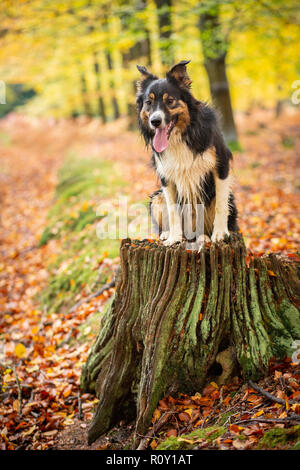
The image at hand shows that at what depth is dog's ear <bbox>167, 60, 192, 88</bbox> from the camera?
3854 millimetres

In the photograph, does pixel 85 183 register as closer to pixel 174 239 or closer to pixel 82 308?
pixel 82 308

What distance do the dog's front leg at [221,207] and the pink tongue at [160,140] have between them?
2.50 ft

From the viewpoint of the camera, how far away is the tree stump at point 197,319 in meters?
3.37

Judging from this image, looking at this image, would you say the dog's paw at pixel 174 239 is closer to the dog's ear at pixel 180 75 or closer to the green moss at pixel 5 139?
the dog's ear at pixel 180 75

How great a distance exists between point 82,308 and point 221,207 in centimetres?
267

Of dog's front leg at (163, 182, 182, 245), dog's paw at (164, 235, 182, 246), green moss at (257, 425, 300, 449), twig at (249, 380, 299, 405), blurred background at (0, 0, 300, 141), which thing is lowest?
green moss at (257, 425, 300, 449)

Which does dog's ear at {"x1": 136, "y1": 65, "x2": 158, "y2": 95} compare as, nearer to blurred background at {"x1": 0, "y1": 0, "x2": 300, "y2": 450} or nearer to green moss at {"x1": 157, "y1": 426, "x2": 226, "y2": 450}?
blurred background at {"x1": 0, "y1": 0, "x2": 300, "y2": 450}

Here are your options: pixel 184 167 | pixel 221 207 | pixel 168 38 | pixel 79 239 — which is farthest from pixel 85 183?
pixel 221 207

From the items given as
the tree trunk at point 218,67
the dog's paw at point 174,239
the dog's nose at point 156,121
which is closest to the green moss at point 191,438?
the dog's paw at point 174,239

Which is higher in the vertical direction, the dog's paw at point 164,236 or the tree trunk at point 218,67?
the tree trunk at point 218,67

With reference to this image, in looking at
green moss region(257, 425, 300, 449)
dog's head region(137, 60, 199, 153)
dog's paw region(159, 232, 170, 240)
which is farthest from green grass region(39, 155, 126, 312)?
green moss region(257, 425, 300, 449)

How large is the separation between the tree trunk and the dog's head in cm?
750

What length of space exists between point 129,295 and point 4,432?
1910 millimetres
